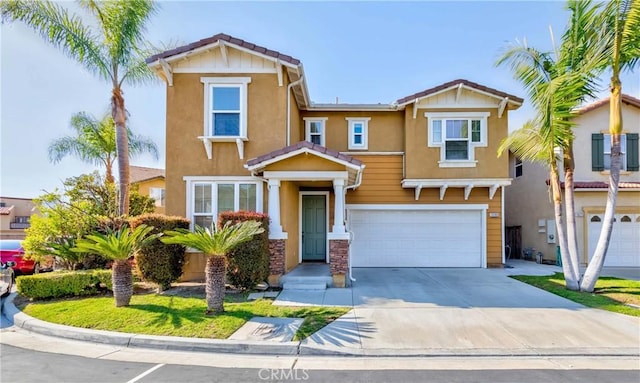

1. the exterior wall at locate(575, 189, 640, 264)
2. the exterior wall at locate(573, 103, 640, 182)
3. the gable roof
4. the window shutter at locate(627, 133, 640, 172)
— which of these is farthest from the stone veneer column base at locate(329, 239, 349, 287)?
the window shutter at locate(627, 133, 640, 172)

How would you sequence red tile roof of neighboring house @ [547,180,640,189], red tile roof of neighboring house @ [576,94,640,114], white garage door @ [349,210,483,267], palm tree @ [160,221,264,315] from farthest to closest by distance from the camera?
1. red tile roof of neighboring house @ [576,94,640,114]
2. red tile roof of neighboring house @ [547,180,640,189]
3. white garage door @ [349,210,483,267]
4. palm tree @ [160,221,264,315]

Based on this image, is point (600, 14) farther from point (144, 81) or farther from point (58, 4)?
point (58, 4)

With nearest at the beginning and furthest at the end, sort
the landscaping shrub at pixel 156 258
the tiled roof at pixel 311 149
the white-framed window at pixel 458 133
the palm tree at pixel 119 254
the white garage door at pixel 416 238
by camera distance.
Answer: the palm tree at pixel 119 254 < the landscaping shrub at pixel 156 258 < the tiled roof at pixel 311 149 < the white-framed window at pixel 458 133 < the white garage door at pixel 416 238

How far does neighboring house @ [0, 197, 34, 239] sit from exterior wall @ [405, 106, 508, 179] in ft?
91.6

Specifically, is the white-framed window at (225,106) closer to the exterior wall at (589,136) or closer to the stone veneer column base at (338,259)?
the stone veneer column base at (338,259)

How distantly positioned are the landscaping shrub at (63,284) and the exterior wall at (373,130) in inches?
316

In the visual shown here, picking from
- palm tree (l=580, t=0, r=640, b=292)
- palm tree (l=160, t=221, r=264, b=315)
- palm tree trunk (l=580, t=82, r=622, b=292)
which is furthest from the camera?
palm tree trunk (l=580, t=82, r=622, b=292)

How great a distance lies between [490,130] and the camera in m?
13.1

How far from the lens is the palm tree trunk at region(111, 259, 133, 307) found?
752 centimetres

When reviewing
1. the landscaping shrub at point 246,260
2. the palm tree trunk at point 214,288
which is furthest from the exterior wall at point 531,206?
the palm tree trunk at point 214,288

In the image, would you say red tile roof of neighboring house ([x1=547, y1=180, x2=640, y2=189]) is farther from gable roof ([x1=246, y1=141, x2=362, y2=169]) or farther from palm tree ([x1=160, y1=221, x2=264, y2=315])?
palm tree ([x1=160, y1=221, x2=264, y2=315])

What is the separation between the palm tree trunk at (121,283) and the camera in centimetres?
752

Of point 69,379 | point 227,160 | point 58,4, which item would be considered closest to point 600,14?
point 227,160

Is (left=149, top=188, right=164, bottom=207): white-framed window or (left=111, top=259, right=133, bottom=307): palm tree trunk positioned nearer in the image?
(left=111, top=259, right=133, bottom=307): palm tree trunk
